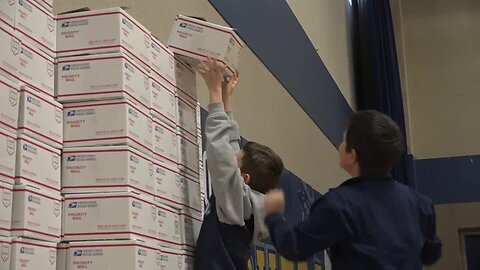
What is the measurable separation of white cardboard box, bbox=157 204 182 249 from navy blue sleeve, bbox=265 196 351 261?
29 centimetres

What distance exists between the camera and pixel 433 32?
362 inches

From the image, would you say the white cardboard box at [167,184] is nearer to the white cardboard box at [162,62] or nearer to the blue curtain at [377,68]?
the white cardboard box at [162,62]

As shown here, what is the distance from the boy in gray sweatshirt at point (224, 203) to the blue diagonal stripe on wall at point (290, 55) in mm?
1100

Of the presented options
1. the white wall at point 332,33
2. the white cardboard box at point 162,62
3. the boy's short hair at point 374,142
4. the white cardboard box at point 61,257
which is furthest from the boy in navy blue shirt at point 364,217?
the white wall at point 332,33

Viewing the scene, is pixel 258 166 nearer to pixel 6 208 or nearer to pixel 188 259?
pixel 188 259

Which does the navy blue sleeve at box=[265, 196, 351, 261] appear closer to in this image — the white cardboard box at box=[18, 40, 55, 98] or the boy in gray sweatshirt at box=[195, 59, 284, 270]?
the boy in gray sweatshirt at box=[195, 59, 284, 270]

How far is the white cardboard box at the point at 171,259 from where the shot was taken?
187 centimetres

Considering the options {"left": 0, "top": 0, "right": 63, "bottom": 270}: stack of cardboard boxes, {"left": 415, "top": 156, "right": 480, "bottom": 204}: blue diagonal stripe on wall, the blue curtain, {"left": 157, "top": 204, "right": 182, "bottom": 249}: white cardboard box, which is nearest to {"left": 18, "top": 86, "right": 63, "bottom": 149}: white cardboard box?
{"left": 0, "top": 0, "right": 63, "bottom": 270}: stack of cardboard boxes

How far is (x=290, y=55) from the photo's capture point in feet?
15.8

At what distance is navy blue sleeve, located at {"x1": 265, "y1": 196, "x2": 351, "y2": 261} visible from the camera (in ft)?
6.17

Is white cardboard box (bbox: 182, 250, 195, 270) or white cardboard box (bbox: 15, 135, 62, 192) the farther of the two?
white cardboard box (bbox: 182, 250, 195, 270)

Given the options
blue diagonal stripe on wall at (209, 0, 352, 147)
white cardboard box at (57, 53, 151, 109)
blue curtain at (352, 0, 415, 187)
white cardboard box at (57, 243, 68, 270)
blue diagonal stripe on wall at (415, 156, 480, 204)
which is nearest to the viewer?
white cardboard box at (57, 243, 68, 270)

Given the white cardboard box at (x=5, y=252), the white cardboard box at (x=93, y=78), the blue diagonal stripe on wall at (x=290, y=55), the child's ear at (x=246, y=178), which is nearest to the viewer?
the white cardboard box at (x=5, y=252)

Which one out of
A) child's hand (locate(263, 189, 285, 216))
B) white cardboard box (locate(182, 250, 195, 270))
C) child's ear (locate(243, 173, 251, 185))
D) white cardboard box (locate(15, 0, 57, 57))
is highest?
white cardboard box (locate(15, 0, 57, 57))
